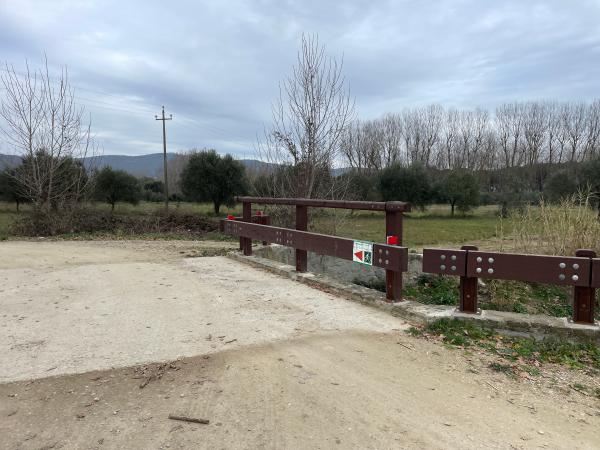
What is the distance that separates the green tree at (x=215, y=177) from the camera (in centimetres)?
3378

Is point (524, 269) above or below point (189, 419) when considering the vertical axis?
above

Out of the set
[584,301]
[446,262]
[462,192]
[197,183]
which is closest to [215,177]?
[197,183]

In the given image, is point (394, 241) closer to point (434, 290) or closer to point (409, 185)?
point (434, 290)

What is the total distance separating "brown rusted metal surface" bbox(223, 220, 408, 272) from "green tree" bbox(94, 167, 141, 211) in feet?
92.8

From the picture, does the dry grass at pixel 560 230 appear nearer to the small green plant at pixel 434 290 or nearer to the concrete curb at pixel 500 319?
the small green plant at pixel 434 290

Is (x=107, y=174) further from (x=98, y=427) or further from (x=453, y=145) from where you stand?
(x=453, y=145)

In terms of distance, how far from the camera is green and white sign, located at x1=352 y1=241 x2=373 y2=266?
18.6 feet

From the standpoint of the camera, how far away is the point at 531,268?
15.3ft

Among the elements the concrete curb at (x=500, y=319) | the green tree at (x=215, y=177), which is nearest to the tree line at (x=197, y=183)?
the green tree at (x=215, y=177)

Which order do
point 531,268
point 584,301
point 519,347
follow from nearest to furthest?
point 519,347
point 584,301
point 531,268

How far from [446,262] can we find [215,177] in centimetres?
3006

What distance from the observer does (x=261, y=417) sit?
2906mm

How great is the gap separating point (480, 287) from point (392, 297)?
383cm

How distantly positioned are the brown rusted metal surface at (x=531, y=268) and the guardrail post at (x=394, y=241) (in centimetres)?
84
